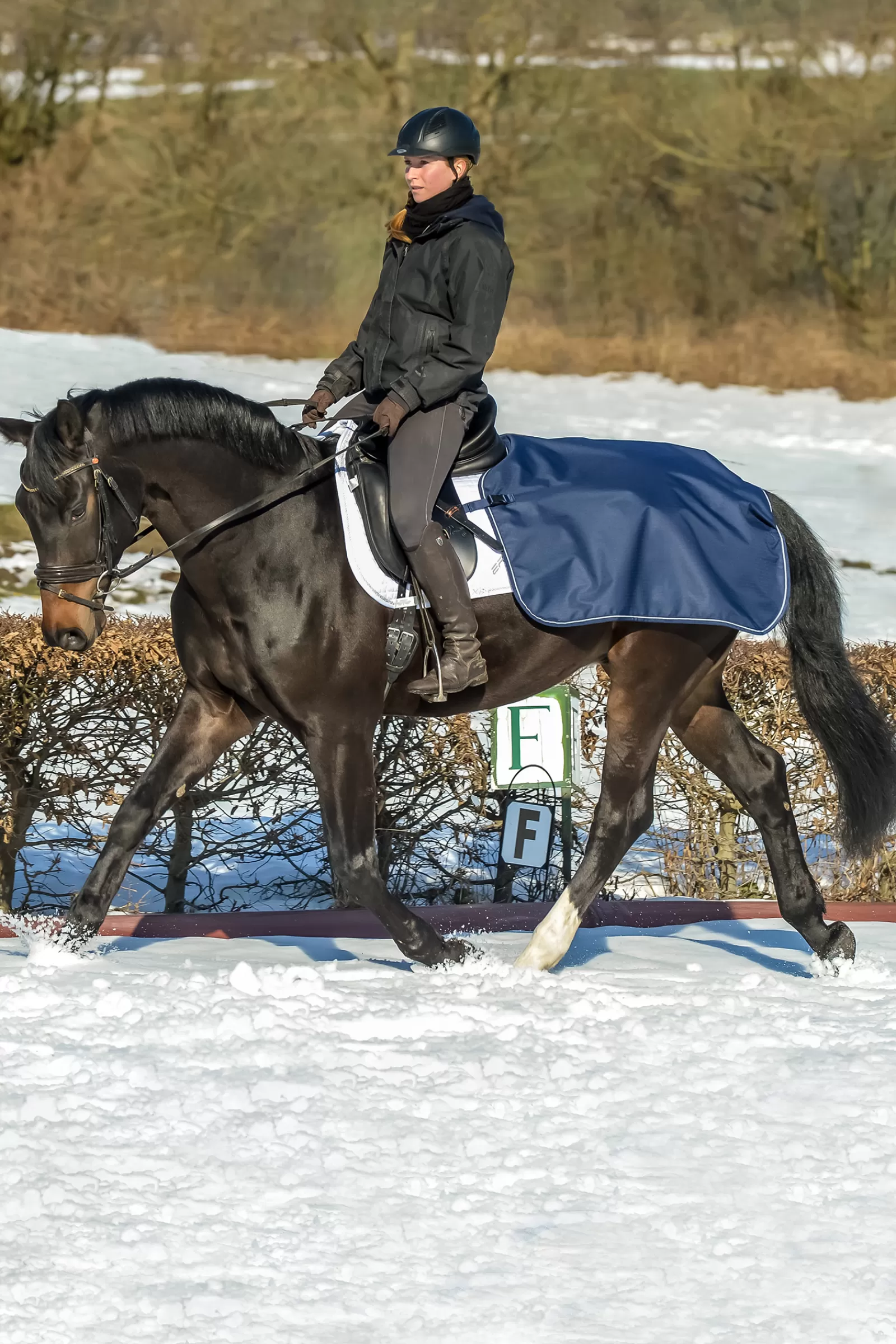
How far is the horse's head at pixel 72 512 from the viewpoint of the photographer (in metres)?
4.57

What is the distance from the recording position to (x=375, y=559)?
4895 mm

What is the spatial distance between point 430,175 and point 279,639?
5.03 ft

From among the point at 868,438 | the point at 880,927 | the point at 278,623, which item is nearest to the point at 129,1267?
the point at 278,623

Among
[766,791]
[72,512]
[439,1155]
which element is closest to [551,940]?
[766,791]

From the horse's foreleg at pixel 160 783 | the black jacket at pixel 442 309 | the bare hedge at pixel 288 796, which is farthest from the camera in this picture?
the bare hedge at pixel 288 796

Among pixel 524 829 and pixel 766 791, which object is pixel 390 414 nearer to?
pixel 766 791

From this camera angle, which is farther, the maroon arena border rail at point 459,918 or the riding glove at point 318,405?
the maroon arena border rail at point 459,918

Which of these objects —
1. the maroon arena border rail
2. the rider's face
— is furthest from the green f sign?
the rider's face

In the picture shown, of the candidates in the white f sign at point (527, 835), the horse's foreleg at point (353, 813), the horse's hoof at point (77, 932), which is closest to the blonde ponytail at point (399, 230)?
the horse's foreleg at point (353, 813)

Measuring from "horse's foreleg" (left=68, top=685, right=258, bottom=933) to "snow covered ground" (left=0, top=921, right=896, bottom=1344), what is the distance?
218mm

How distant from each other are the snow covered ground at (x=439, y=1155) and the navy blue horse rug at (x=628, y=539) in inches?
48.0

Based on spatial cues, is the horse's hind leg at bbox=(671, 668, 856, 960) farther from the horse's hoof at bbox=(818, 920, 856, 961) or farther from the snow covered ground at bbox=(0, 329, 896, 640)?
the snow covered ground at bbox=(0, 329, 896, 640)

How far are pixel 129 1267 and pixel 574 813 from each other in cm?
420

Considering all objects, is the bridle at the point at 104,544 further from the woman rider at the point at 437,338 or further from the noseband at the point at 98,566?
the woman rider at the point at 437,338
